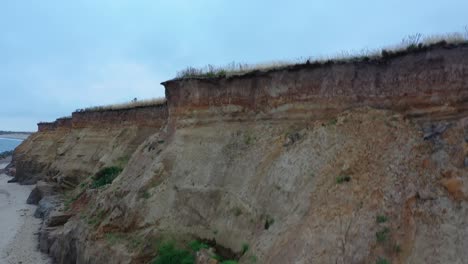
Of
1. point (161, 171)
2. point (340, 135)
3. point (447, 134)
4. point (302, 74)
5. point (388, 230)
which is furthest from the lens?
point (161, 171)

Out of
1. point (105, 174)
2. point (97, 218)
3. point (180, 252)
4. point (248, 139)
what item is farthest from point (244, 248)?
point (105, 174)

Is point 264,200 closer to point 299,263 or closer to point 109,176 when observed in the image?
point 299,263

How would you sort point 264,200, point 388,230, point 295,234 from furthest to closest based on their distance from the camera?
point 264,200
point 295,234
point 388,230

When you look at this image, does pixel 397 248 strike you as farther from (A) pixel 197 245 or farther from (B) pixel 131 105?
(B) pixel 131 105

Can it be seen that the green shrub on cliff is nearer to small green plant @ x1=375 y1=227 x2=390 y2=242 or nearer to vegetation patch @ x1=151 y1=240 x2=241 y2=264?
vegetation patch @ x1=151 y1=240 x2=241 y2=264

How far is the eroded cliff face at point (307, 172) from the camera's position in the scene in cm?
934

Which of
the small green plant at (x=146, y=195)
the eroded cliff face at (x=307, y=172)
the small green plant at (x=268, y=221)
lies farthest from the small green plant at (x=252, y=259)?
the small green plant at (x=146, y=195)

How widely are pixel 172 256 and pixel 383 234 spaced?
22.1ft

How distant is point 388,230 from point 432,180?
1.51 meters

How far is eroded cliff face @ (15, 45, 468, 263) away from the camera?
368 inches

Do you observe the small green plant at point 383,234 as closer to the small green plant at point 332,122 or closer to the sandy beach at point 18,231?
the small green plant at point 332,122

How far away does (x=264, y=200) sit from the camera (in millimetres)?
12516

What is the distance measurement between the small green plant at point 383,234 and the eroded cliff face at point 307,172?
21 mm

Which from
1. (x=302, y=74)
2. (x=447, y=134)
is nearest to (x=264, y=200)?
(x=302, y=74)
